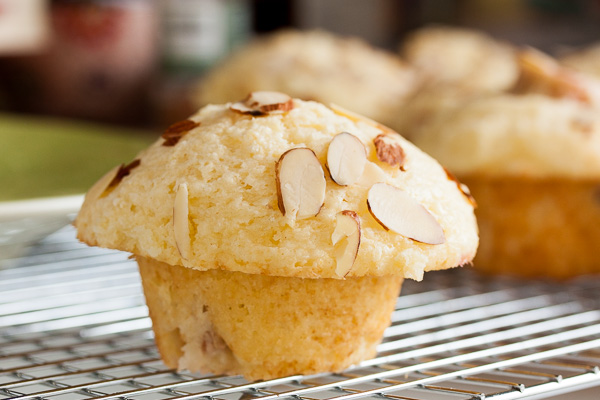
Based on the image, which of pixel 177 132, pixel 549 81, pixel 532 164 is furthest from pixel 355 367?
pixel 549 81

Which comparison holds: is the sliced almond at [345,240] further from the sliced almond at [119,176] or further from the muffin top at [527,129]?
the muffin top at [527,129]

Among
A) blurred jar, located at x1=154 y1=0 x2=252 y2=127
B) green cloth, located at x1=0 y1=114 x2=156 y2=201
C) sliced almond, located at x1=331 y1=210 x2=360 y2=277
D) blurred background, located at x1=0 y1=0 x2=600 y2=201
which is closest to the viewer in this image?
sliced almond, located at x1=331 y1=210 x2=360 y2=277

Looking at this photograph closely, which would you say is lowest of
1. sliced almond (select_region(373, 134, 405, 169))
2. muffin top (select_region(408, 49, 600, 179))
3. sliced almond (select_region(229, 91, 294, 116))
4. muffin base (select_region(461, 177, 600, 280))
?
muffin base (select_region(461, 177, 600, 280))

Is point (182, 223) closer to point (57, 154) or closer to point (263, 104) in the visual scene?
point (263, 104)

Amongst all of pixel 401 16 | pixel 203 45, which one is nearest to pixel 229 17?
pixel 203 45

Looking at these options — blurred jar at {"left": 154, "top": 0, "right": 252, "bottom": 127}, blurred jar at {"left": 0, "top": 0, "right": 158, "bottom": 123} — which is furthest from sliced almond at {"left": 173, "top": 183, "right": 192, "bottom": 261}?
blurred jar at {"left": 154, "top": 0, "right": 252, "bottom": 127}

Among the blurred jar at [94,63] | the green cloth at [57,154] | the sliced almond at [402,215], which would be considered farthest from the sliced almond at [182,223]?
the blurred jar at [94,63]

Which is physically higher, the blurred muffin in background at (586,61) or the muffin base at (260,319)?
the blurred muffin in background at (586,61)

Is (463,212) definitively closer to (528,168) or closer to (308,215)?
(308,215)

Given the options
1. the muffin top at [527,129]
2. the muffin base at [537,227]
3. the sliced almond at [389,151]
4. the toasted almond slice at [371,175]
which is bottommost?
the muffin base at [537,227]

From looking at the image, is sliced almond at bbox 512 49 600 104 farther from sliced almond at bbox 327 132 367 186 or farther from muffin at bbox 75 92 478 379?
sliced almond at bbox 327 132 367 186
